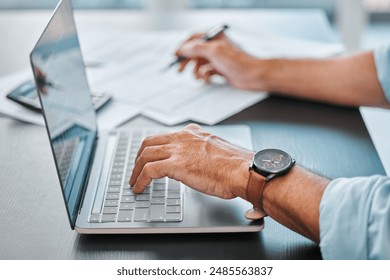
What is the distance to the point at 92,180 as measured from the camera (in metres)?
0.90

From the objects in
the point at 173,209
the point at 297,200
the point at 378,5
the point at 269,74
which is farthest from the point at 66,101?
the point at 378,5

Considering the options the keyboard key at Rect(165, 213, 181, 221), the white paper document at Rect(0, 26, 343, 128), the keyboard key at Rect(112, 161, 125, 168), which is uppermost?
the keyboard key at Rect(165, 213, 181, 221)

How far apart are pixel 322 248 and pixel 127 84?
26.3 inches

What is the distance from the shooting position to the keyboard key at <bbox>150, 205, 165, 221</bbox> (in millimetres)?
797

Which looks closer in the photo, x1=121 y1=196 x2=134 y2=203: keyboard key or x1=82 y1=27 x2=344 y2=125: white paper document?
→ x1=121 y1=196 x2=134 y2=203: keyboard key

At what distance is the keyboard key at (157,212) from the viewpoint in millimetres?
797

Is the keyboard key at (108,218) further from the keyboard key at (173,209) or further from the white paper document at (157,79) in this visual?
the white paper document at (157,79)

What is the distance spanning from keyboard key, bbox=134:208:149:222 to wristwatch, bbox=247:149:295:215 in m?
0.15

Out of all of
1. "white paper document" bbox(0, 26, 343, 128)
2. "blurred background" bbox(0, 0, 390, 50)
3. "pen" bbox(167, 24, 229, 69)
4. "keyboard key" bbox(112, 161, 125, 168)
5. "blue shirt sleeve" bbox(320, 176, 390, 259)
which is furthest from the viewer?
"blurred background" bbox(0, 0, 390, 50)

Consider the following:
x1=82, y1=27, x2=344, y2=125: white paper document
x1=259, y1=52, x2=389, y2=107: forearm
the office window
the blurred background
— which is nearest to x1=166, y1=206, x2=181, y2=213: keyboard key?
x1=82, y1=27, x2=344, y2=125: white paper document

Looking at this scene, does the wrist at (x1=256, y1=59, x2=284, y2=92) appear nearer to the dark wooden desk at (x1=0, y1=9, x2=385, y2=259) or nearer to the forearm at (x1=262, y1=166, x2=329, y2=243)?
the dark wooden desk at (x1=0, y1=9, x2=385, y2=259)

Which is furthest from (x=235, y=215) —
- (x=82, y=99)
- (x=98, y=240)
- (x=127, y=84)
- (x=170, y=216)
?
(x=127, y=84)

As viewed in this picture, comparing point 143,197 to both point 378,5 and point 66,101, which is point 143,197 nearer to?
point 66,101
